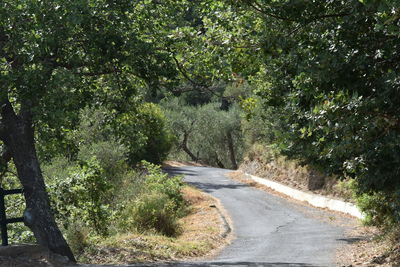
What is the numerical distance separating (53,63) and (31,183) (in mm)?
2276

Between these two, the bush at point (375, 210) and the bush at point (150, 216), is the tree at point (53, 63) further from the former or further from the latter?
the bush at point (375, 210)

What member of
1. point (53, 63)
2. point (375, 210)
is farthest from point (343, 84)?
point (375, 210)

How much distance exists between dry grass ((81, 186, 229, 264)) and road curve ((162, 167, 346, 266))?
0.57m

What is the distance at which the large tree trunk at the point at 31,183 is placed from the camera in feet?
36.7

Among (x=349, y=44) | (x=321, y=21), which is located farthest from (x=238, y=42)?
(x=349, y=44)

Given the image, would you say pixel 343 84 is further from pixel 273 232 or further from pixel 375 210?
pixel 273 232

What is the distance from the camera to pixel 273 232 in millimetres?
18969

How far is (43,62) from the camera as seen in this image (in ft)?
33.4

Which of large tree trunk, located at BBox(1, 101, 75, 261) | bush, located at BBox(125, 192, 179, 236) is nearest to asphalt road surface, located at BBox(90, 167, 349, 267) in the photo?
bush, located at BBox(125, 192, 179, 236)

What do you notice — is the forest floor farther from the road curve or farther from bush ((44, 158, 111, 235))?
bush ((44, 158, 111, 235))

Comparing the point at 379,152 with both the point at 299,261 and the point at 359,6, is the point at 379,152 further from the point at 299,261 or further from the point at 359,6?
the point at 299,261

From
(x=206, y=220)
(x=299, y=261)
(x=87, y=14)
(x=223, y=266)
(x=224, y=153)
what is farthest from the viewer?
(x=224, y=153)

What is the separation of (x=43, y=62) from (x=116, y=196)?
13.7m

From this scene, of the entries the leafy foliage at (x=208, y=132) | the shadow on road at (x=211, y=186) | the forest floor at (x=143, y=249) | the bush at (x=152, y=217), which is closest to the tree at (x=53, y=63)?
the forest floor at (x=143, y=249)
